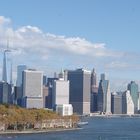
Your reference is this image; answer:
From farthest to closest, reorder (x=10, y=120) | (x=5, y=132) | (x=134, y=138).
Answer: (x=10, y=120) < (x=5, y=132) < (x=134, y=138)

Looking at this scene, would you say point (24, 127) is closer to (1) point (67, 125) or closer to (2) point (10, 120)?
(2) point (10, 120)

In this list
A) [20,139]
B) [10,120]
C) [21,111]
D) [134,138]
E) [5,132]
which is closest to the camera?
[20,139]

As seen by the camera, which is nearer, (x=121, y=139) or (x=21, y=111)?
(x=121, y=139)

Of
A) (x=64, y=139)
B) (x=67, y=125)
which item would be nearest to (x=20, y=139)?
(x=64, y=139)

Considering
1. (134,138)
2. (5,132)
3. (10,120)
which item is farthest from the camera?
(10,120)

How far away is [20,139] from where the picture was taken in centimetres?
9056

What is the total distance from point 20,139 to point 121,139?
58.6 ft

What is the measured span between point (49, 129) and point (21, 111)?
9658mm

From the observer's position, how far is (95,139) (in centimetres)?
9288

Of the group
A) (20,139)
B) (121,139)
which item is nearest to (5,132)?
(20,139)

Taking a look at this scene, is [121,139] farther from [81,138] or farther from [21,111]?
[21,111]

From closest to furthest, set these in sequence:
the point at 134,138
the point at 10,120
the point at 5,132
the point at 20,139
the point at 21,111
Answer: the point at 20,139, the point at 134,138, the point at 5,132, the point at 10,120, the point at 21,111

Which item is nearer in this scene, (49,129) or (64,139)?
(64,139)

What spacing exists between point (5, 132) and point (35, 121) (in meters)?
16.3
